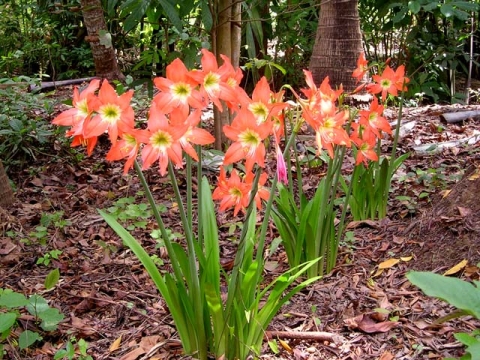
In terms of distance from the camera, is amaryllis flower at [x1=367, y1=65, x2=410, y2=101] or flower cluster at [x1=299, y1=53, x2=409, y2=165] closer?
flower cluster at [x1=299, y1=53, x2=409, y2=165]

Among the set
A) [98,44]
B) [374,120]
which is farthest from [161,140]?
[98,44]

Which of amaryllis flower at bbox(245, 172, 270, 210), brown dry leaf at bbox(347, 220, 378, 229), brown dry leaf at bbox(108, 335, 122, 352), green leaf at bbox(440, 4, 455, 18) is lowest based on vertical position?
brown dry leaf at bbox(108, 335, 122, 352)

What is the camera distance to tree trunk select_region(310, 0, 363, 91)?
13.1 feet

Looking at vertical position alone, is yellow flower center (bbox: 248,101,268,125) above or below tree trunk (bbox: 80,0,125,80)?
below

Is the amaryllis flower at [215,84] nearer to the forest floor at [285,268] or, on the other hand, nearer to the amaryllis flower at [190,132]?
the amaryllis flower at [190,132]

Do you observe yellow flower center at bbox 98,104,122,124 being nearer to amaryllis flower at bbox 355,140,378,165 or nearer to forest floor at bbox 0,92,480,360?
forest floor at bbox 0,92,480,360

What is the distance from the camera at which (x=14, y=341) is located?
6.11 feet

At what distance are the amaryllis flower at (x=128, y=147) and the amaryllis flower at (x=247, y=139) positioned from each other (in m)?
0.20

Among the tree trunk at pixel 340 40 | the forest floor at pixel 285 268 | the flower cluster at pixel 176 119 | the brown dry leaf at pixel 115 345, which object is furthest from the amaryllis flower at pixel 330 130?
the tree trunk at pixel 340 40

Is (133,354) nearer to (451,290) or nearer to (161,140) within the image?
(161,140)

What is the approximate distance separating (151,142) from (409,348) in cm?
102

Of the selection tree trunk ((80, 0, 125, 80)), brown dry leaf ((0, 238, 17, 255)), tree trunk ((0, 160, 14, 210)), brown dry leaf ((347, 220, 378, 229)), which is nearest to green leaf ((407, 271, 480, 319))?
brown dry leaf ((347, 220, 378, 229))

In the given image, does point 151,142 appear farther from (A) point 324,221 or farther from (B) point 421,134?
(B) point 421,134

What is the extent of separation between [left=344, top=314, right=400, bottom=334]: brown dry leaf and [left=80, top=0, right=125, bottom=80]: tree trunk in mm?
2758
